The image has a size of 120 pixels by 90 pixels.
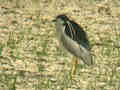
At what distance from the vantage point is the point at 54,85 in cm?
367

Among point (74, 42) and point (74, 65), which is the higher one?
point (74, 42)

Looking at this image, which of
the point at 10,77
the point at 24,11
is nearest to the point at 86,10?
the point at 24,11

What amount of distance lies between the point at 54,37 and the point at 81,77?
0.78 meters

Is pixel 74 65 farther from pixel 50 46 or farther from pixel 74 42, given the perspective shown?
pixel 50 46

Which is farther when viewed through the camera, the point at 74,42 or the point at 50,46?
the point at 50,46

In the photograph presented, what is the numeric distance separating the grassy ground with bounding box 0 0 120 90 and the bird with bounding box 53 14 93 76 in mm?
144

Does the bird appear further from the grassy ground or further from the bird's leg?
the grassy ground

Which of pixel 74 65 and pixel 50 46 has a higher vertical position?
pixel 50 46

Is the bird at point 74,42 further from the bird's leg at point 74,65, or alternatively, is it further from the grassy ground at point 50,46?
the grassy ground at point 50,46

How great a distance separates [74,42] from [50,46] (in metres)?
0.45

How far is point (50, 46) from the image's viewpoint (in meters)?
4.10

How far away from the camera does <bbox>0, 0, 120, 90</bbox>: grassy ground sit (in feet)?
12.2

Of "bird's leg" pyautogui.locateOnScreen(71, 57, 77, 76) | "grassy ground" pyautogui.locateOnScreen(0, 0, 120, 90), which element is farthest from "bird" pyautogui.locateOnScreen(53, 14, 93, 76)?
"grassy ground" pyautogui.locateOnScreen(0, 0, 120, 90)

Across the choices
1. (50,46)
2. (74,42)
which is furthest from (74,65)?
(50,46)
